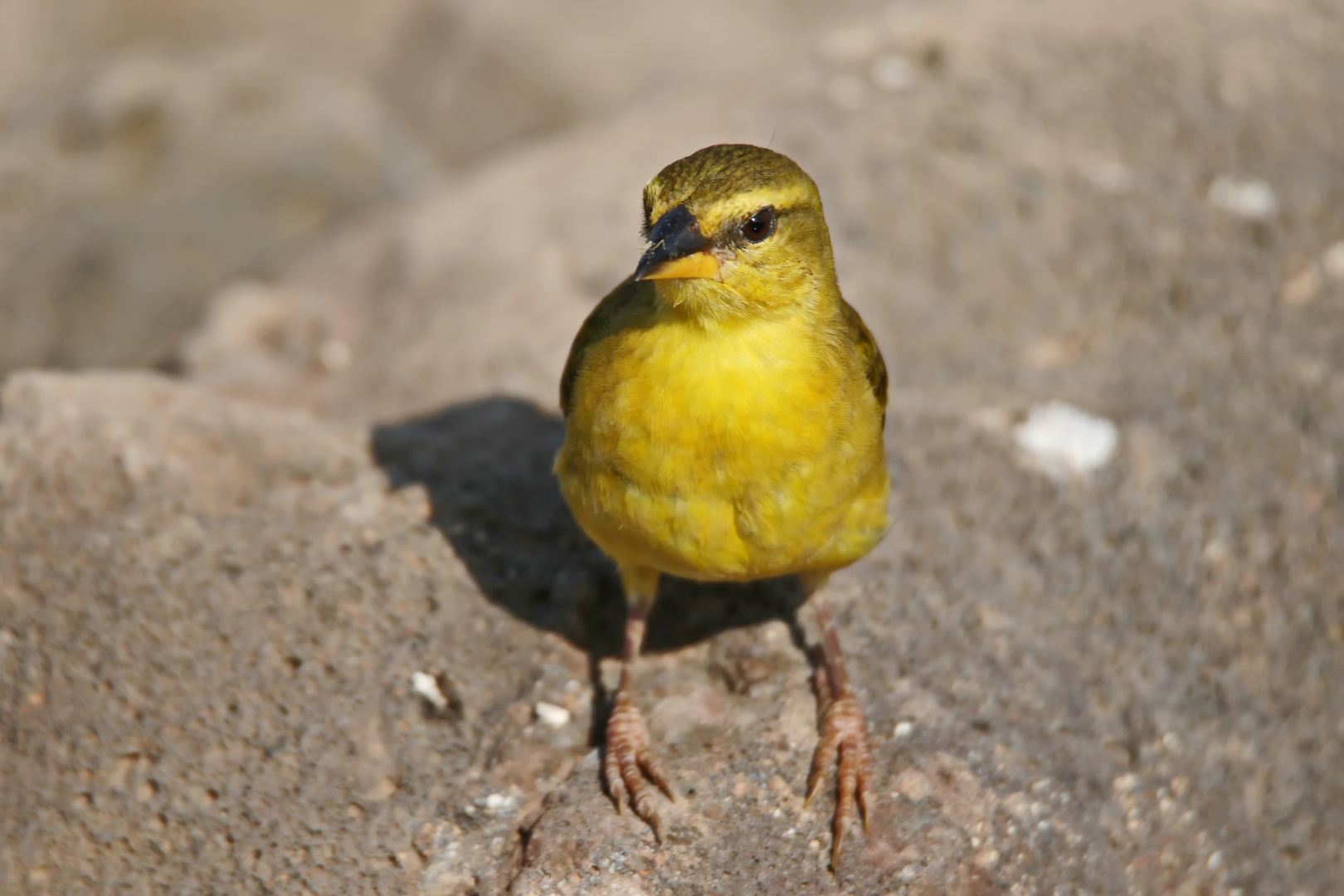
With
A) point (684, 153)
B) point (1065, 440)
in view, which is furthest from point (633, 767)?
point (684, 153)

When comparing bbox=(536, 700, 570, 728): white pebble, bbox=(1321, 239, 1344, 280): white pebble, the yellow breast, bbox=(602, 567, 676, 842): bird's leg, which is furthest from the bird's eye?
bbox=(1321, 239, 1344, 280): white pebble

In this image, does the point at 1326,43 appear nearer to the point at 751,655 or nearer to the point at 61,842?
the point at 751,655

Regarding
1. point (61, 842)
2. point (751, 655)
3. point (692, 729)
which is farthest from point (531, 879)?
point (61, 842)

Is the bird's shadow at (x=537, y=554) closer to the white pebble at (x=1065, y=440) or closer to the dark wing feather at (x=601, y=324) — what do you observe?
the dark wing feather at (x=601, y=324)

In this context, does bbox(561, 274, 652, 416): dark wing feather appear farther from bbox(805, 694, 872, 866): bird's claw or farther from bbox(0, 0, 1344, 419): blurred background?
bbox(0, 0, 1344, 419): blurred background

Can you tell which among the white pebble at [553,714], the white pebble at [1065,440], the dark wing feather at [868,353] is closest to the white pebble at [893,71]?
the white pebble at [1065,440]
